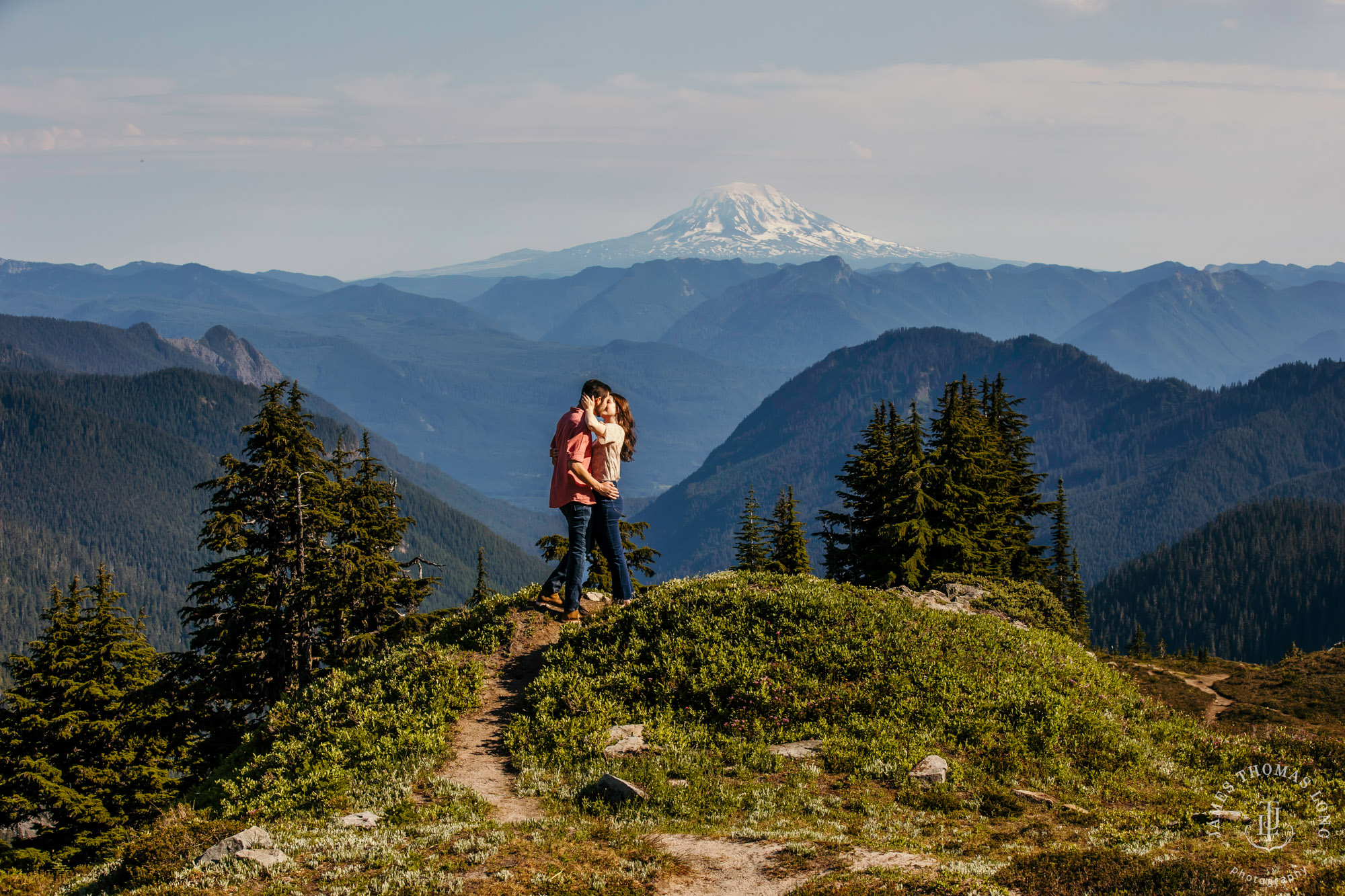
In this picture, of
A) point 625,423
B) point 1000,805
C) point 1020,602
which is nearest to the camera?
point 1000,805

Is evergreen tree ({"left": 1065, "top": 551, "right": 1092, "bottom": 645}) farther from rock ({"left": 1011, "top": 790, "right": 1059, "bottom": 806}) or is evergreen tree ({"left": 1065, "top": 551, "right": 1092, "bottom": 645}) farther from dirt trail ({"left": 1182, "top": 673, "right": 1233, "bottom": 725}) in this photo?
rock ({"left": 1011, "top": 790, "right": 1059, "bottom": 806})

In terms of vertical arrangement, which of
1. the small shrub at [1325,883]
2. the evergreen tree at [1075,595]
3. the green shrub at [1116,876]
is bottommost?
the evergreen tree at [1075,595]

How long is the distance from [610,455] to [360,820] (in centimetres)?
737

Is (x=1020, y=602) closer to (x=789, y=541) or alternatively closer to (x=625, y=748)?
(x=625, y=748)

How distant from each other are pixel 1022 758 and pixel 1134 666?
29390mm

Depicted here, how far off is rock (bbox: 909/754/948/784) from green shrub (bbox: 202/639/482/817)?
732 centimetres

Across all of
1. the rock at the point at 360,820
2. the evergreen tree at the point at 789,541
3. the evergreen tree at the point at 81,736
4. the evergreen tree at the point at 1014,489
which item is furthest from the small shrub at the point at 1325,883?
the evergreen tree at the point at 789,541

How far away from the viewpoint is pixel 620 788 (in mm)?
12078

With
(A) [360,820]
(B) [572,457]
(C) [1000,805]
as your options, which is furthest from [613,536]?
(C) [1000,805]

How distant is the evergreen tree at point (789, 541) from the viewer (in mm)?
54969

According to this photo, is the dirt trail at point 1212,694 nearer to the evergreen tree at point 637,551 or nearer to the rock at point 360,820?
the evergreen tree at point 637,551

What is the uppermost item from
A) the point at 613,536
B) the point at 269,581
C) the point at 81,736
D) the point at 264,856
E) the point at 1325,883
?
the point at 613,536

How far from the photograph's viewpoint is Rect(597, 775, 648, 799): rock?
1194 centimetres

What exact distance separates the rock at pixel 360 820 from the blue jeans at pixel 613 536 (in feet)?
21.2
